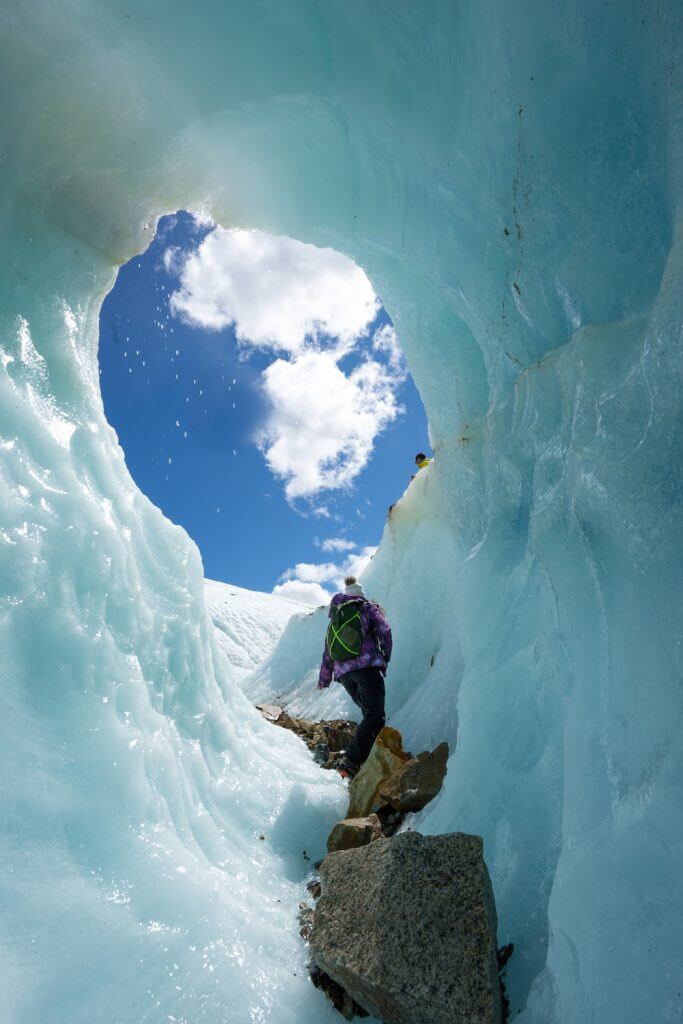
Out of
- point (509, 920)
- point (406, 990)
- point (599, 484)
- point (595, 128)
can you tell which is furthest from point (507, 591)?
point (595, 128)

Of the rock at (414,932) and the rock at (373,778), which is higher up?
the rock at (373,778)

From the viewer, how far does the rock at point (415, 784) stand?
4.30m

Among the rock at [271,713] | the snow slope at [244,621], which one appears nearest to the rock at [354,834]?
the rock at [271,713]

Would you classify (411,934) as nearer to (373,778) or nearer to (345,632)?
(373,778)

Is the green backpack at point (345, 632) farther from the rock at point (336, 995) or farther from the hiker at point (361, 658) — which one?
the rock at point (336, 995)

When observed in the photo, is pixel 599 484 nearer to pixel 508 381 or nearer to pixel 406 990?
pixel 508 381

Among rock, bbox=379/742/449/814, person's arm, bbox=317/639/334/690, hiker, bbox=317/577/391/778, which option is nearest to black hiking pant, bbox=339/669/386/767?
hiker, bbox=317/577/391/778

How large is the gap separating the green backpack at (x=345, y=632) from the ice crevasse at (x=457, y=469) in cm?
115

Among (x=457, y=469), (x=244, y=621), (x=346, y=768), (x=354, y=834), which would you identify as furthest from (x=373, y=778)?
(x=244, y=621)

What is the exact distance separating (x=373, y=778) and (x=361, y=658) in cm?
129

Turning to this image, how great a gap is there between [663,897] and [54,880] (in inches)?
99.6

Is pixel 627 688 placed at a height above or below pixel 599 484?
below

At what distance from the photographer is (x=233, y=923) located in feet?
9.44

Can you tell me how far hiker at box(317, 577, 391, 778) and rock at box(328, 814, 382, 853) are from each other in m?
1.87
